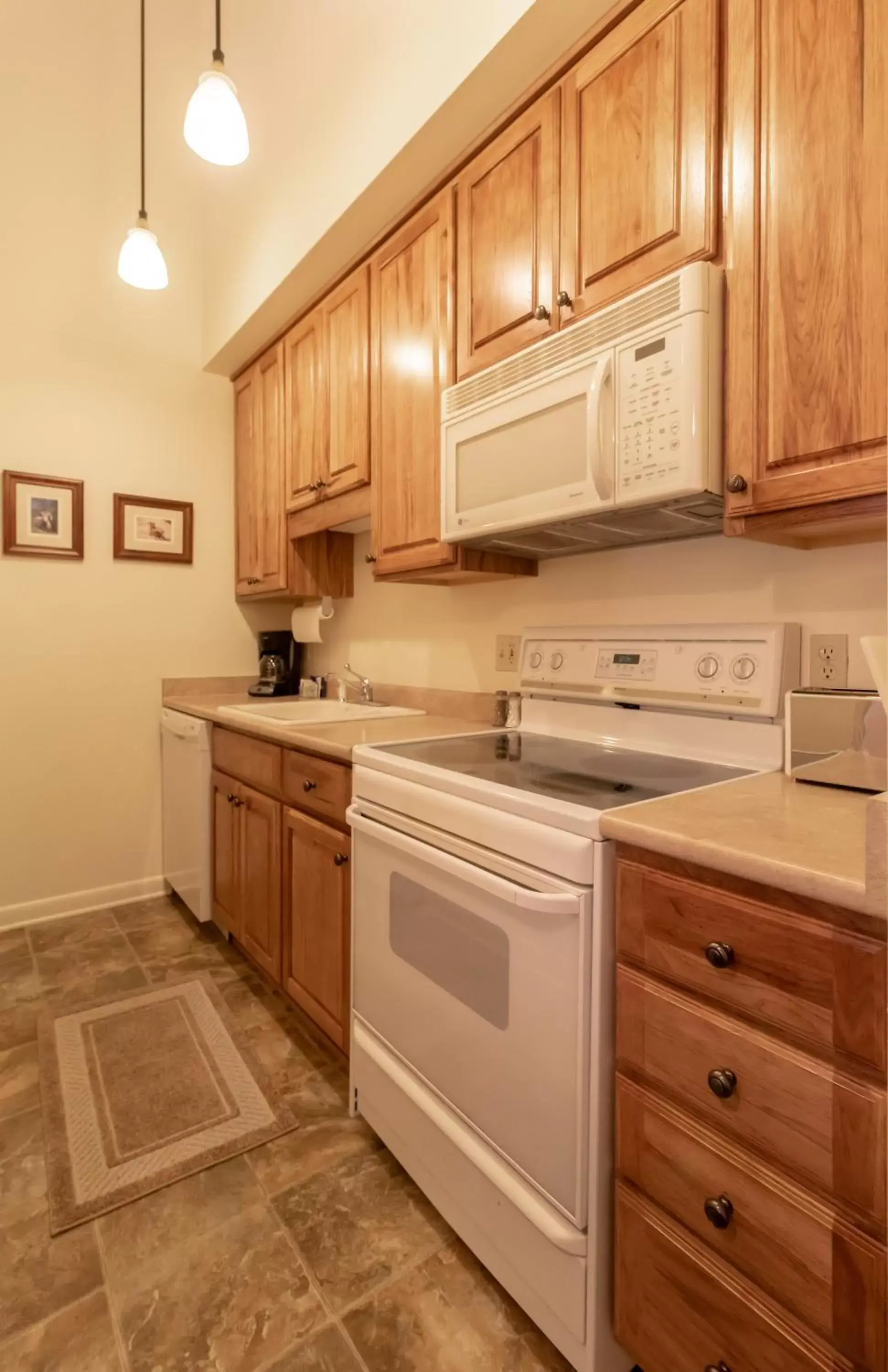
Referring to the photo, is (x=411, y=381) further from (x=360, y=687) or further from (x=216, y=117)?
(x=360, y=687)

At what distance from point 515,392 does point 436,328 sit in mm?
472

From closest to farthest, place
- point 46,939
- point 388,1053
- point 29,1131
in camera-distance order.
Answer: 1. point 388,1053
2. point 29,1131
3. point 46,939

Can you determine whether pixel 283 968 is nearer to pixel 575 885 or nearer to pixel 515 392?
pixel 575 885

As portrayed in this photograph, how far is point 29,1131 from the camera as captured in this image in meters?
1.53

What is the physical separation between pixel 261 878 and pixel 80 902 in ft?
4.15

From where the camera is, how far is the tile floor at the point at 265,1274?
3.42ft

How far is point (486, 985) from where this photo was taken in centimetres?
111

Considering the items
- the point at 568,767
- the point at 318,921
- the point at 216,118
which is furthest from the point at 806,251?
the point at 318,921

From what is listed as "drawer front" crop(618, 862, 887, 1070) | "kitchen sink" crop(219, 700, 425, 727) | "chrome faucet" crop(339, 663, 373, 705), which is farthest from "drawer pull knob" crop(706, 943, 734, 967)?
"chrome faucet" crop(339, 663, 373, 705)

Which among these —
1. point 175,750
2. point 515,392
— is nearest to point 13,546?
point 175,750

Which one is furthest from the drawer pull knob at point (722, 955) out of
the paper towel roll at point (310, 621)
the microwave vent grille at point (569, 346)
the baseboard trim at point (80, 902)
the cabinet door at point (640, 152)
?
the baseboard trim at point (80, 902)

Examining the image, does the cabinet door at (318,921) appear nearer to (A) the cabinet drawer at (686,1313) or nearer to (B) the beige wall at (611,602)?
(B) the beige wall at (611,602)

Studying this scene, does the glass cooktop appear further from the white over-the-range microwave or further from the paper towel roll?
the paper towel roll

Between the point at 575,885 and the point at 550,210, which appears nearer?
the point at 575,885
